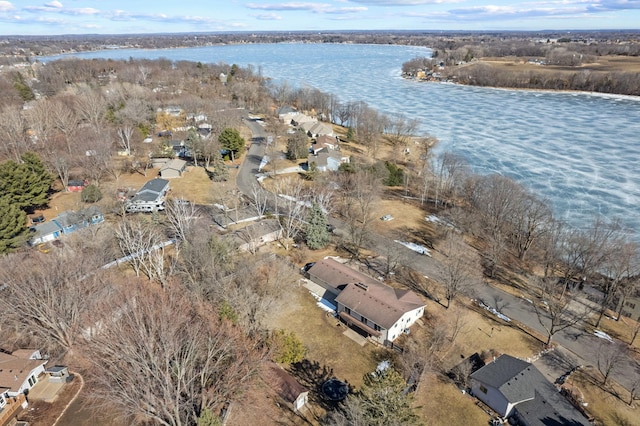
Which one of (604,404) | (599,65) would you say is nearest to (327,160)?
(604,404)

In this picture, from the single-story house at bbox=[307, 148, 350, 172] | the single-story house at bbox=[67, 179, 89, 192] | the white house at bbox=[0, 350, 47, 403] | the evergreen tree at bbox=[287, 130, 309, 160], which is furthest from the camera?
the evergreen tree at bbox=[287, 130, 309, 160]

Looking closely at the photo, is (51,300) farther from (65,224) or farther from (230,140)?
(230,140)

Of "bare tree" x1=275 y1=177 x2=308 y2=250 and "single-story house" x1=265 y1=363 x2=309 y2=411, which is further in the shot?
"bare tree" x1=275 y1=177 x2=308 y2=250

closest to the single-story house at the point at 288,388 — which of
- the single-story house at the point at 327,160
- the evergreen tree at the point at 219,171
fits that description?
the evergreen tree at the point at 219,171

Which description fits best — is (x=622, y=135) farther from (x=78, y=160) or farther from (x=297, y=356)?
(x=78, y=160)

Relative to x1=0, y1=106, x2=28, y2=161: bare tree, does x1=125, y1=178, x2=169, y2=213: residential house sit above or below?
below

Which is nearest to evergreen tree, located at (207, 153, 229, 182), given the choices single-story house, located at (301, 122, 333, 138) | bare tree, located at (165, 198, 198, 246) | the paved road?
bare tree, located at (165, 198, 198, 246)

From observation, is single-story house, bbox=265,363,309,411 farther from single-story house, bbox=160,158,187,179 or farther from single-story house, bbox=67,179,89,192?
single-story house, bbox=67,179,89,192

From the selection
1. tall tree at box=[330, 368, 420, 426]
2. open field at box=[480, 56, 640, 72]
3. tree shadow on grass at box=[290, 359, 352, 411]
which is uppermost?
open field at box=[480, 56, 640, 72]
